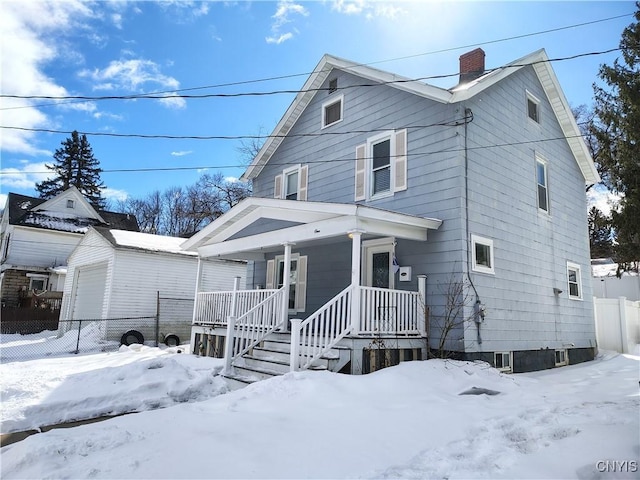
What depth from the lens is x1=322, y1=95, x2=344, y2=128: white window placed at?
12141 mm

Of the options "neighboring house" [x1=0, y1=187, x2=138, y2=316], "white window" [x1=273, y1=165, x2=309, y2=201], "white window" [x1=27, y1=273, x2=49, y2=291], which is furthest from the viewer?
"white window" [x1=27, y1=273, x2=49, y2=291]

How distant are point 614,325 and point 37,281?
2821 centimetres

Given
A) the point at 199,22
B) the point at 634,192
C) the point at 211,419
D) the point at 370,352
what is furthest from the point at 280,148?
the point at 211,419

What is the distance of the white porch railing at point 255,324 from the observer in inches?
357

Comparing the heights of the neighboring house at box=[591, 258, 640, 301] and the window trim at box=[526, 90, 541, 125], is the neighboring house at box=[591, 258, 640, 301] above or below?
below

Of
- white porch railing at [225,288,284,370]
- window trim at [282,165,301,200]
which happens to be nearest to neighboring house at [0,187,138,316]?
window trim at [282,165,301,200]

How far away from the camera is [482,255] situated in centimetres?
934

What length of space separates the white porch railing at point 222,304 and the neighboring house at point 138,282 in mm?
4300

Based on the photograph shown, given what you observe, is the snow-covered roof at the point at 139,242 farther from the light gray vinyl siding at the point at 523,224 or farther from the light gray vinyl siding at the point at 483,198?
the light gray vinyl siding at the point at 523,224

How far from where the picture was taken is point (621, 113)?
966 centimetres

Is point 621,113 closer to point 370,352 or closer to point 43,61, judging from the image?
point 370,352

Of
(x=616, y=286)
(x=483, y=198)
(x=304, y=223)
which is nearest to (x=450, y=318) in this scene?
(x=483, y=198)

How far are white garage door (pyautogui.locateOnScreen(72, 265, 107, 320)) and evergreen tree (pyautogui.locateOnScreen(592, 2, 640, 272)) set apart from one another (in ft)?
57.8

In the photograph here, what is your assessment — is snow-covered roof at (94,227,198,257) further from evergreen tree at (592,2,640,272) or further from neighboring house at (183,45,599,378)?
evergreen tree at (592,2,640,272)
